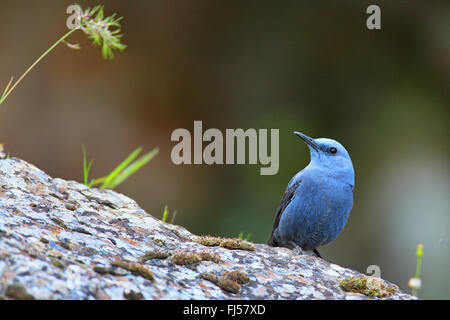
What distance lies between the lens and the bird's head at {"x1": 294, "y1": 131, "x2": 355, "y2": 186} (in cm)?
559

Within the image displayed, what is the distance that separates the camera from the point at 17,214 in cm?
357

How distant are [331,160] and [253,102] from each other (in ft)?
17.6

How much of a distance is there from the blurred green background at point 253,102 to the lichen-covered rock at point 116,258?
16.9 ft

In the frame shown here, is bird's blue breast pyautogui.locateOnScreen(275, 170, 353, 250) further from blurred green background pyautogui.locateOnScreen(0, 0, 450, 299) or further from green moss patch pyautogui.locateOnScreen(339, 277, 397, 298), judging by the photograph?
blurred green background pyautogui.locateOnScreen(0, 0, 450, 299)

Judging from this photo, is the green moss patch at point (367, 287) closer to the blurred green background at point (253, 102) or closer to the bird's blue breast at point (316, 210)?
the bird's blue breast at point (316, 210)

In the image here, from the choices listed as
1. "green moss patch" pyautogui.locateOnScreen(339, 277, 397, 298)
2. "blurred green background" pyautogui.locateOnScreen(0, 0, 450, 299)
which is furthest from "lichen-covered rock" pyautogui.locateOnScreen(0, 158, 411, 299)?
"blurred green background" pyautogui.locateOnScreen(0, 0, 450, 299)

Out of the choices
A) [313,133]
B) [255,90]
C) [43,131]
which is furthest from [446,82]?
[43,131]

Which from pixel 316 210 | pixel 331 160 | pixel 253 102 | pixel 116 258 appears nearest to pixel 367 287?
pixel 316 210

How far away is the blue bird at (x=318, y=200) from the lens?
5.43 m
